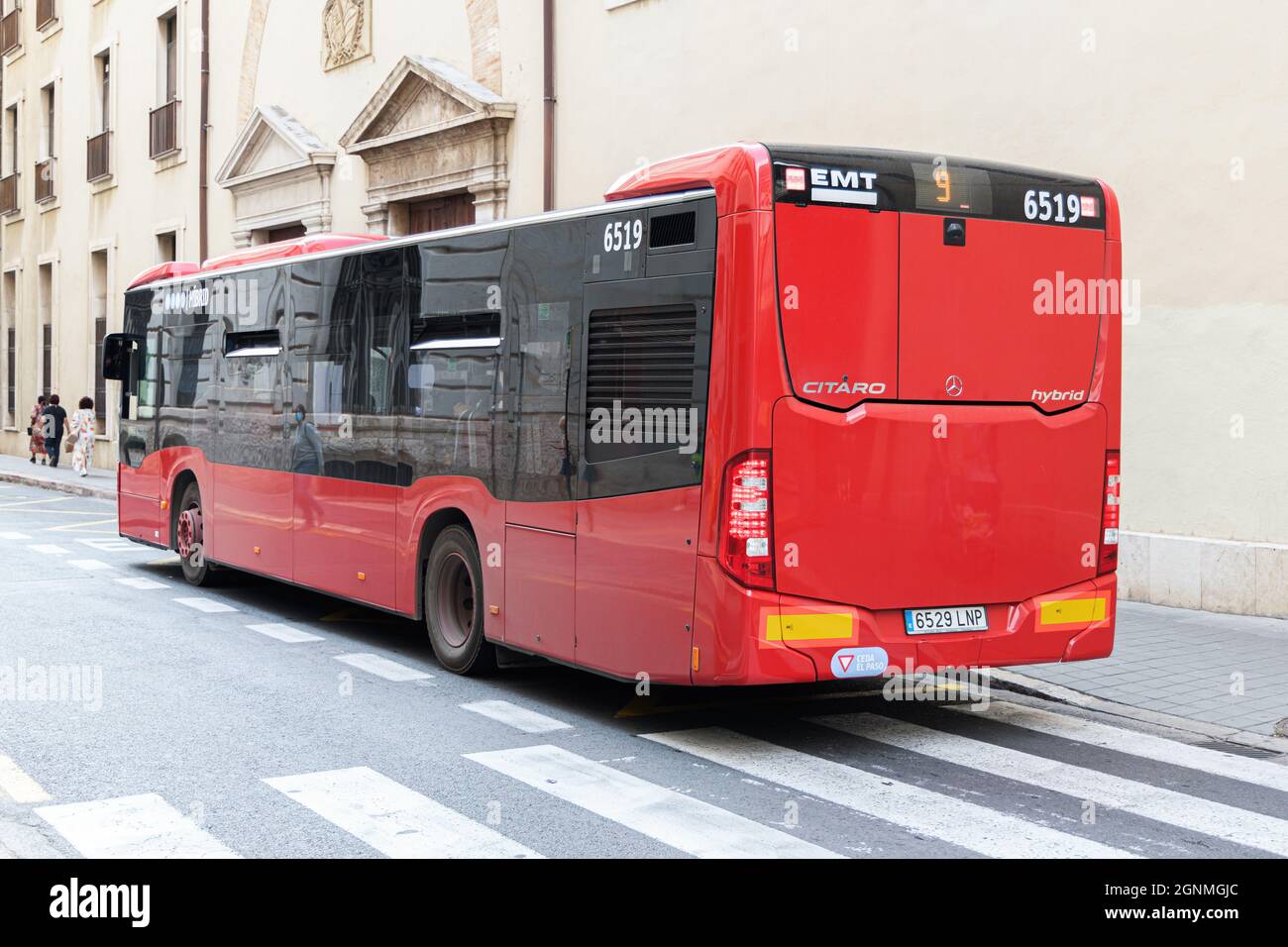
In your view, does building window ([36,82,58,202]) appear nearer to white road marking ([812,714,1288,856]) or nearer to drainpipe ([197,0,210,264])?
drainpipe ([197,0,210,264])

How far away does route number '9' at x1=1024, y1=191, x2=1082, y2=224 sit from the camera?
7.36 m

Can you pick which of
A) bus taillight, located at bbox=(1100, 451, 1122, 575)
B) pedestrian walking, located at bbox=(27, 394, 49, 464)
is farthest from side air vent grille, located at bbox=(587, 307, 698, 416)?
pedestrian walking, located at bbox=(27, 394, 49, 464)

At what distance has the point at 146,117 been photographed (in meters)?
31.3

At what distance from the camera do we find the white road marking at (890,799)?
18.2 feet

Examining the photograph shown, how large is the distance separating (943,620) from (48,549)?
12.0 m

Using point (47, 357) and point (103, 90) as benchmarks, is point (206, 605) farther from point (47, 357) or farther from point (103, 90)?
point (47, 357)

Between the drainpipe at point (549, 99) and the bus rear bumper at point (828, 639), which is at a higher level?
the drainpipe at point (549, 99)

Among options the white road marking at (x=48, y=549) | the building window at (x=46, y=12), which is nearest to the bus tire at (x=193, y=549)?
the white road marking at (x=48, y=549)

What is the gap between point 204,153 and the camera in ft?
93.4

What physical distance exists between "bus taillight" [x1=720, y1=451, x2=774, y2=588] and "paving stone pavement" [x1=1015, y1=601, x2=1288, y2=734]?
2.90m

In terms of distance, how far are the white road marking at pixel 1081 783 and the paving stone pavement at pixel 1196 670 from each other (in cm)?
145

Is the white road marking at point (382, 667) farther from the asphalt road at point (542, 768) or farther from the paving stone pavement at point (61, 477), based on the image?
the paving stone pavement at point (61, 477)
